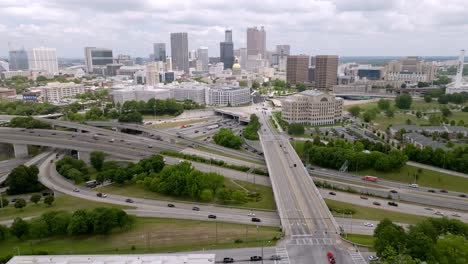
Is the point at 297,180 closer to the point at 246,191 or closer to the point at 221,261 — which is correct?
the point at 246,191

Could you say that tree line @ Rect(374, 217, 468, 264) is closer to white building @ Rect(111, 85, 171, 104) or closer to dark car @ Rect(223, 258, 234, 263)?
dark car @ Rect(223, 258, 234, 263)

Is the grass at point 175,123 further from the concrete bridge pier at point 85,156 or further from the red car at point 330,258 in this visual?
the red car at point 330,258

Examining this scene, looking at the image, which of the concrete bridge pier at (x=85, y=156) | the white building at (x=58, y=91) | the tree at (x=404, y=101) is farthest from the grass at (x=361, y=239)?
the white building at (x=58, y=91)

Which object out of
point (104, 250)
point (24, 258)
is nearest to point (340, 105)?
point (104, 250)

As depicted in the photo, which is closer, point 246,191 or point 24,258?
point 24,258

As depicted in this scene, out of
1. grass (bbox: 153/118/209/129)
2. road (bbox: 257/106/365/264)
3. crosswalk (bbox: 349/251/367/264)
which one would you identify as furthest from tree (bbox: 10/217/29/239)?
grass (bbox: 153/118/209/129)

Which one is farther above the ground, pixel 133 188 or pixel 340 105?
pixel 340 105

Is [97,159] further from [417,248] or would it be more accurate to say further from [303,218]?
[417,248]
